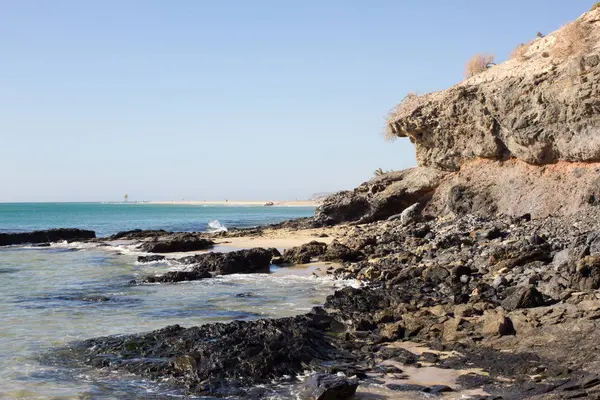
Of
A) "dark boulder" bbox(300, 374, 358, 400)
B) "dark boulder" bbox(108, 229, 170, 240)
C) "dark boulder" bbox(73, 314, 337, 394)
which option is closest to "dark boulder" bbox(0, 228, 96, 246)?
"dark boulder" bbox(108, 229, 170, 240)

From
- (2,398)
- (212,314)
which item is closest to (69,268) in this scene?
(212,314)

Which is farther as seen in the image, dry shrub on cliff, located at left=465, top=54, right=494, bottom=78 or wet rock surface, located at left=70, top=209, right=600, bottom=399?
dry shrub on cliff, located at left=465, top=54, right=494, bottom=78

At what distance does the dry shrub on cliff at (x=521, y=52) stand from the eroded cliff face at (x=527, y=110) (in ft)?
0.32

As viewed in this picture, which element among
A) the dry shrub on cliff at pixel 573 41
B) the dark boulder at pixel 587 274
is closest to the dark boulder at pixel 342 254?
the dark boulder at pixel 587 274

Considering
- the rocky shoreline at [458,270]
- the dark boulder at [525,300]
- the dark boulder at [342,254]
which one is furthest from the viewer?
the dark boulder at [342,254]

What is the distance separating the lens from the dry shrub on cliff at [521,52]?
25.4m

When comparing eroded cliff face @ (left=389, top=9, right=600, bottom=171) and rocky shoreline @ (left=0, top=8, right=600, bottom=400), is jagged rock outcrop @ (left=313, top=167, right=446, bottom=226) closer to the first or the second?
rocky shoreline @ (left=0, top=8, right=600, bottom=400)

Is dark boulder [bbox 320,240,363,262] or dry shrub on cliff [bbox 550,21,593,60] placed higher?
dry shrub on cliff [bbox 550,21,593,60]

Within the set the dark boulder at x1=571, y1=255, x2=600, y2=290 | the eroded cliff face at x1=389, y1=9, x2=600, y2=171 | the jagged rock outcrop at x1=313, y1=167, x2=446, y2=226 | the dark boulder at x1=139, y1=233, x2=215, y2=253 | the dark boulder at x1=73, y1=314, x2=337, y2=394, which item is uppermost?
the eroded cliff face at x1=389, y1=9, x2=600, y2=171

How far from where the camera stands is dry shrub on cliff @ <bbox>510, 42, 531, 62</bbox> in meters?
25.4

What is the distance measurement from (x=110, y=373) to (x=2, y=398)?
148 centimetres

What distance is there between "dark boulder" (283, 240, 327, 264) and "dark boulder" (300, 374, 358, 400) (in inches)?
520

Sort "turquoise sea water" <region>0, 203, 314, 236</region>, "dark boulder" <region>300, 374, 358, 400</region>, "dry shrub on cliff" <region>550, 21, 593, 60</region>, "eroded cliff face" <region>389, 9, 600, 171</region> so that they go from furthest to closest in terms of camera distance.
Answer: "turquoise sea water" <region>0, 203, 314, 236</region>, "dry shrub on cliff" <region>550, 21, 593, 60</region>, "eroded cliff face" <region>389, 9, 600, 171</region>, "dark boulder" <region>300, 374, 358, 400</region>

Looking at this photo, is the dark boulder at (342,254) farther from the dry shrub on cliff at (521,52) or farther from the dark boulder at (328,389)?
the dark boulder at (328,389)
